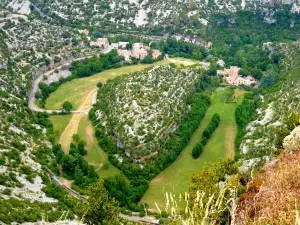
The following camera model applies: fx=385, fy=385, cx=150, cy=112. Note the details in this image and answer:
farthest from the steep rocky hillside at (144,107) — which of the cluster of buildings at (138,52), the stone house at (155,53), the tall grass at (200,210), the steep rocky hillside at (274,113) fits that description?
the tall grass at (200,210)

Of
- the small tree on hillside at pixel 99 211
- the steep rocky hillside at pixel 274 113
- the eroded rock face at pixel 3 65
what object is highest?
the small tree on hillside at pixel 99 211

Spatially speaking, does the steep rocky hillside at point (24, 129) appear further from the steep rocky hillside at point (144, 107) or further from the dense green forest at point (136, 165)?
the steep rocky hillside at point (144, 107)

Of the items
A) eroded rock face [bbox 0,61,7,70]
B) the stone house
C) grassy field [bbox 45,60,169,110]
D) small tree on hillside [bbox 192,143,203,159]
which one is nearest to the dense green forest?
small tree on hillside [bbox 192,143,203,159]

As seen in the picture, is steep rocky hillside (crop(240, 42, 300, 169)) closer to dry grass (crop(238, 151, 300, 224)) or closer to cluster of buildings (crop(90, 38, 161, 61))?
dry grass (crop(238, 151, 300, 224))

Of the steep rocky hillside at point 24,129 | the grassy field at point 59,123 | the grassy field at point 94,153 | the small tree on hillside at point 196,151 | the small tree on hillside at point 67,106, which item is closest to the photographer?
the steep rocky hillside at point 24,129

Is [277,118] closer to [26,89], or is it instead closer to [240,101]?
[240,101]

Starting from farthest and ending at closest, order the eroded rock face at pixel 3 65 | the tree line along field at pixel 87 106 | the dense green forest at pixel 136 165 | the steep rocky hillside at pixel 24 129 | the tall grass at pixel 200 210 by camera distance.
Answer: the eroded rock face at pixel 3 65 → the tree line along field at pixel 87 106 → the dense green forest at pixel 136 165 → the steep rocky hillside at pixel 24 129 → the tall grass at pixel 200 210

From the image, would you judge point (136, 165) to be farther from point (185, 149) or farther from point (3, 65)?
point (3, 65)
